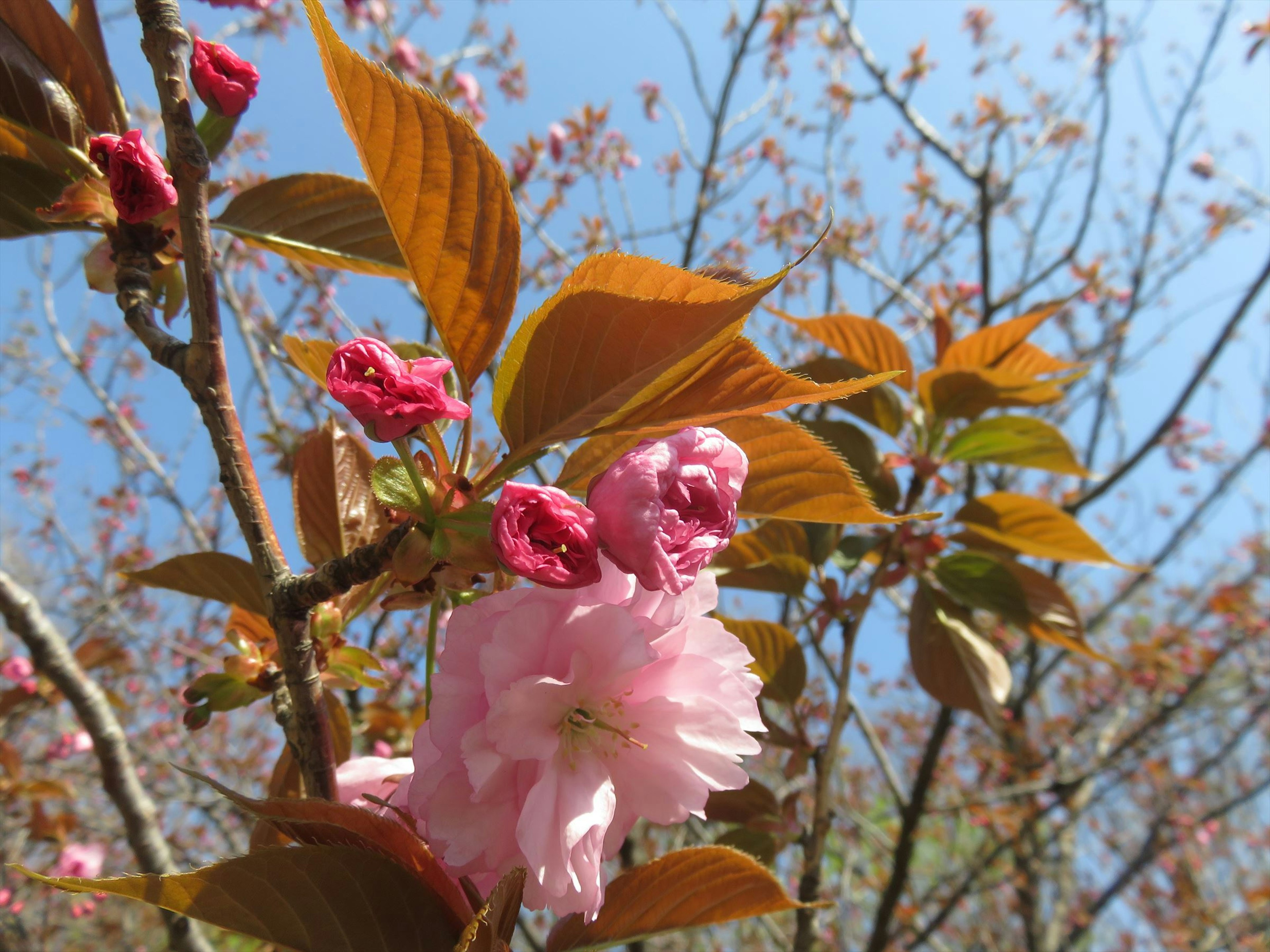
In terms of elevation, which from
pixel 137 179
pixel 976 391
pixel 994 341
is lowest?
pixel 137 179

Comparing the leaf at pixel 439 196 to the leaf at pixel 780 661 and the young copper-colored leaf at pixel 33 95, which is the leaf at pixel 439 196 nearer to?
the young copper-colored leaf at pixel 33 95

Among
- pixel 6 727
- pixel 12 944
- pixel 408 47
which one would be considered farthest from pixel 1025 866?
pixel 408 47

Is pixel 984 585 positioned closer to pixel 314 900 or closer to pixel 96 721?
pixel 314 900

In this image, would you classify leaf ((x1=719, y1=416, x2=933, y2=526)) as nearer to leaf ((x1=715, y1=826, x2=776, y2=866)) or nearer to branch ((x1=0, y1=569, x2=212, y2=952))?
Result: leaf ((x1=715, y1=826, x2=776, y2=866))

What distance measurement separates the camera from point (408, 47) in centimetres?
346

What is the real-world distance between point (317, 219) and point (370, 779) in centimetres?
62

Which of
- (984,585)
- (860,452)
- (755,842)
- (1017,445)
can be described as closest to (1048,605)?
(984,585)

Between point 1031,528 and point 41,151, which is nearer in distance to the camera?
point 41,151

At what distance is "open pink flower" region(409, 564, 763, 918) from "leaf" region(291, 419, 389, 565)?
0.29 m

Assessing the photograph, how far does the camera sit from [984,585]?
1.25 m

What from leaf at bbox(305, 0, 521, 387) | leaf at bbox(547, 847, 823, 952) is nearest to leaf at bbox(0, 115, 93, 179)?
leaf at bbox(305, 0, 521, 387)

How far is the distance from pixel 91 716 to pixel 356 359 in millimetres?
952

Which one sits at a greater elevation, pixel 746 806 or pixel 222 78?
pixel 222 78

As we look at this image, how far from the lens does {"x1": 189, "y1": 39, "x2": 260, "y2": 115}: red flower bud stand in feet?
2.25
